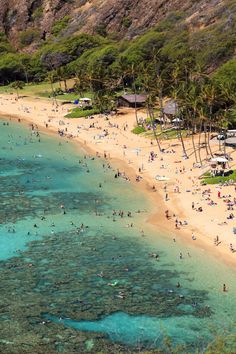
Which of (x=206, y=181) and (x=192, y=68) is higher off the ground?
(x=192, y=68)

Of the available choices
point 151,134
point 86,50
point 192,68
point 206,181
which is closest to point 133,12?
point 86,50

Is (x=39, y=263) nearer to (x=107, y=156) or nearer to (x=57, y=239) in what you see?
(x=57, y=239)

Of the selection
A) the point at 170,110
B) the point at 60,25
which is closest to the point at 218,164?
the point at 170,110

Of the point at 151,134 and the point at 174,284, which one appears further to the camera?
the point at 151,134

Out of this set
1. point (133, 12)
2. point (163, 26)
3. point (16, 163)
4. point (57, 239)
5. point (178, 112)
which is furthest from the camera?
point (133, 12)

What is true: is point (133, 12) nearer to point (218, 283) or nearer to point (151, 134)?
point (151, 134)

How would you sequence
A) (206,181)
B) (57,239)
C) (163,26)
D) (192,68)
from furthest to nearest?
(163,26) → (192,68) → (206,181) → (57,239)

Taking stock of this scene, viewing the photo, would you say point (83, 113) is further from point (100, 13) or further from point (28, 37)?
point (28, 37)
